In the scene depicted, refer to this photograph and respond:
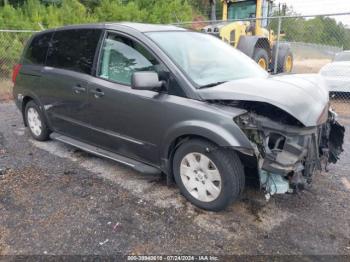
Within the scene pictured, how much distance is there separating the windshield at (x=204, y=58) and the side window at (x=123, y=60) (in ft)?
0.66

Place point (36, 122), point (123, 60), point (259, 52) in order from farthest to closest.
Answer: point (259, 52), point (36, 122), point (123, 60)

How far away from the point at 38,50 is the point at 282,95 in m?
3.74

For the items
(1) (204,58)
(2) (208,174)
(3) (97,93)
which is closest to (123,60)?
(3) (97,93)

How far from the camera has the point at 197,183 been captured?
11.2ft

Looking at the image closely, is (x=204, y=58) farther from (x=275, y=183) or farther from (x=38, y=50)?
(x=38, y=50)

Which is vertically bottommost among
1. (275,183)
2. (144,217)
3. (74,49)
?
(144,217)

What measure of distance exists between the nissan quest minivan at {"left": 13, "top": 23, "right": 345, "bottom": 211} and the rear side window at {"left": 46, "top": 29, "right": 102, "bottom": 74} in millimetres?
14

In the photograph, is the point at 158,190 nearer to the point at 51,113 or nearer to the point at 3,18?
the point at 51,113

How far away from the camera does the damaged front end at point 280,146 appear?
2955mm

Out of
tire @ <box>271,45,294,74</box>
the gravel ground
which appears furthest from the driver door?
tire @ <box>271,45,294,74</box>

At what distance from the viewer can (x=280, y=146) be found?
10.2 feet

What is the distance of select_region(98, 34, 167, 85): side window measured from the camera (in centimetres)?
366

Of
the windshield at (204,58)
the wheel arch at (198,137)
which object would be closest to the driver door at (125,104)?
the wheel arch at (198,137)

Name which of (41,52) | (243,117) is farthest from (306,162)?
(41,52)
